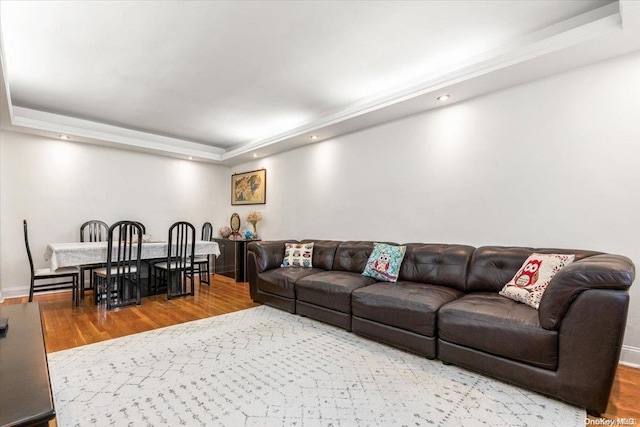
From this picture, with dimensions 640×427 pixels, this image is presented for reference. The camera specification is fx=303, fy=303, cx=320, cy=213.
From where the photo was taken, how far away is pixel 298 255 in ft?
13.5

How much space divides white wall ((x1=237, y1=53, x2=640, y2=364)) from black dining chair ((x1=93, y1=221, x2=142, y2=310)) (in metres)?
2.74

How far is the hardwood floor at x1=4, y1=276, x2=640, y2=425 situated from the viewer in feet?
6.38

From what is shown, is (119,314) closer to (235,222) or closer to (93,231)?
(93,231)

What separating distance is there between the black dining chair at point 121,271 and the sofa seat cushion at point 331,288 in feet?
6.80

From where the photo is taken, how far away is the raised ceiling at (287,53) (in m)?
2.24

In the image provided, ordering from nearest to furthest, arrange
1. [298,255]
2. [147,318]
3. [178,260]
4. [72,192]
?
[147,318] → [298,255] → [178,260] → [72,192]

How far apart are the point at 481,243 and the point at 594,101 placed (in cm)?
151

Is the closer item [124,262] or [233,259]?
[124,262]

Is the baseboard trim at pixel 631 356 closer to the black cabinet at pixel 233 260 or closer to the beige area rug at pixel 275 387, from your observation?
the beige area rug at pixel 275 387

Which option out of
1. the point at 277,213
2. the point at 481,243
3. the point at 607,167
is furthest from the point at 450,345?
the point at 277,213

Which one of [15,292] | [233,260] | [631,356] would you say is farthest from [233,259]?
[631,356]

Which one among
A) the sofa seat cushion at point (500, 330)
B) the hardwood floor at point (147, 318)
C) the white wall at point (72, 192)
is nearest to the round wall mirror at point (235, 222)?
the white wall at point (72, 192)

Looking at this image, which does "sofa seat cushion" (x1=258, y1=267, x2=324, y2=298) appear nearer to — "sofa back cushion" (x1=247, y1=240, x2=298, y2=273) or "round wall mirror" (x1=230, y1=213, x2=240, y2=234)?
"sofa back cushion" (x1=247, y1=240, x2=298, y2=273)

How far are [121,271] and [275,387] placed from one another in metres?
2.90
